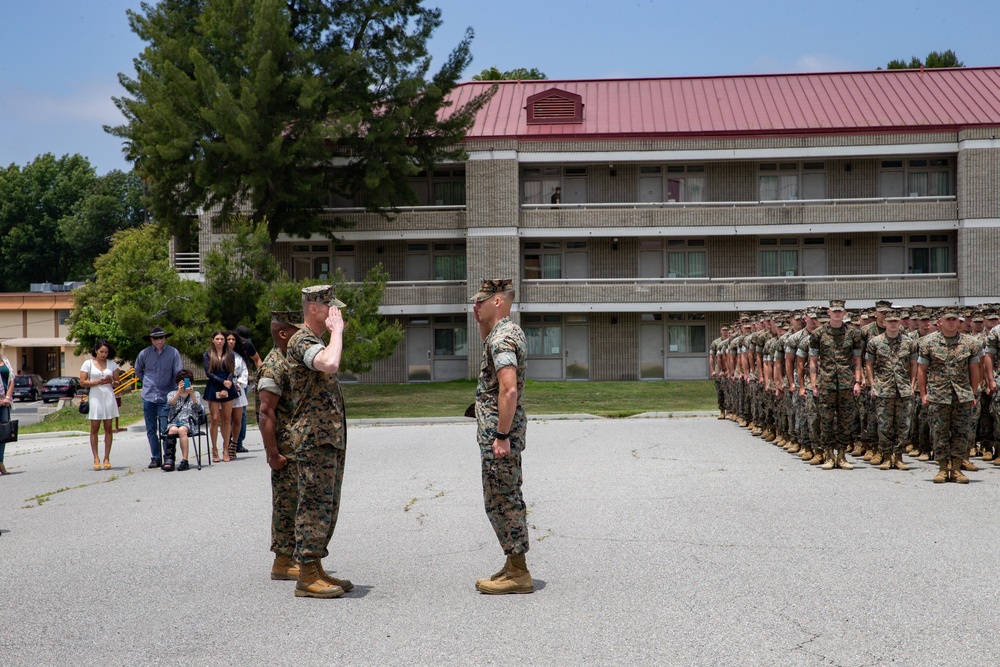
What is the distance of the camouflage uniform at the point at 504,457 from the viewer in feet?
23.5

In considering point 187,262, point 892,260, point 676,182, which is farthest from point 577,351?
point 187,262

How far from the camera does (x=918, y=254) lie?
42.1 m

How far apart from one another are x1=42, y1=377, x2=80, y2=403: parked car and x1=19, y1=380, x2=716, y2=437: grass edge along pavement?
21.1 metres

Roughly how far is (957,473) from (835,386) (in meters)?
2.00

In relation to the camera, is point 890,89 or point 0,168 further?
point 0,168

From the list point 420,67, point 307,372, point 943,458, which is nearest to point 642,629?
point 307,372

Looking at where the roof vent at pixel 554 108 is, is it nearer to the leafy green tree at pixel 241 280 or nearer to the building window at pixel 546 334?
the building window at pixel 546 334

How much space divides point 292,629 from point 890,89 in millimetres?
42861

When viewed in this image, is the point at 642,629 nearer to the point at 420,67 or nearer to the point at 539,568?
the point at 539,568

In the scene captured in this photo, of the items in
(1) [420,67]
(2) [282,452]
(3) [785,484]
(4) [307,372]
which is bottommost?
(3) [785,484]

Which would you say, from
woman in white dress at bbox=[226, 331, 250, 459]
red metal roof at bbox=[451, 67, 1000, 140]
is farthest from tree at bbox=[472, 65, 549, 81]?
woman in white dress at bbox=[226, 331, 250, 459]

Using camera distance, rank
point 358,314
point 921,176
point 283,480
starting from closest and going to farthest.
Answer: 1. point 283,480
2. point 358,314
3. point 921,176

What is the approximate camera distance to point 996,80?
44.4 metres

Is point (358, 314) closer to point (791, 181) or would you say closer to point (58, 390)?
point (791, 181)
